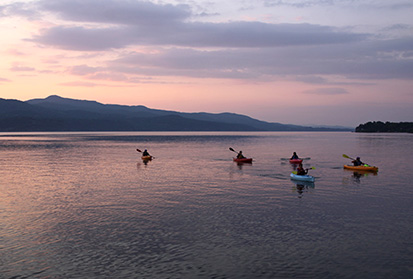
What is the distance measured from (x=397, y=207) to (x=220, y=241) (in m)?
16.5

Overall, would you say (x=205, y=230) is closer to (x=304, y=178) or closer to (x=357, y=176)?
(x=304, y=178)

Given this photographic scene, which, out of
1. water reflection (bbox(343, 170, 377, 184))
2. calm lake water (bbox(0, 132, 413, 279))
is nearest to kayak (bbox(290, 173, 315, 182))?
calm lake water (bbox(0, 132, 413, 279))

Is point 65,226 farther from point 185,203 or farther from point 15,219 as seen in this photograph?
point 185,203

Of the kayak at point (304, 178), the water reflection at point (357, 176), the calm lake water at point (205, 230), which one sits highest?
the kayak at point (304, 178)

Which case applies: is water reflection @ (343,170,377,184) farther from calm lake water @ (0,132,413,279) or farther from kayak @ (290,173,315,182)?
kayak @ (290,173,315,182)

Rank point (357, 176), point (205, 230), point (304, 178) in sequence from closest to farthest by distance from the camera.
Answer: point (205, 230) → point (304, 178) → point (357, 176)

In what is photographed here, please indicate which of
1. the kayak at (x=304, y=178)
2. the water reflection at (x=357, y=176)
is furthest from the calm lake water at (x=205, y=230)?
the water reflection at (x=357, y=176)

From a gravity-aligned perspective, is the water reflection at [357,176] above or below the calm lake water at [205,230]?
above

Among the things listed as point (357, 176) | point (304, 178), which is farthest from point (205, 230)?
point (357, 176)

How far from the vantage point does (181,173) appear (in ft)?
165

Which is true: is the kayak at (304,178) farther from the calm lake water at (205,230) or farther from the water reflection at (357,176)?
the water reflection at (357,176)

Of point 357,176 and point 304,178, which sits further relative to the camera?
point 357,176

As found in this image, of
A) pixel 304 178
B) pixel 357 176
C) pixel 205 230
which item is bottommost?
pixel 205 230

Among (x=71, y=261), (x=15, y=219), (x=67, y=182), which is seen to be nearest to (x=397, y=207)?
(x=71, y=261)
